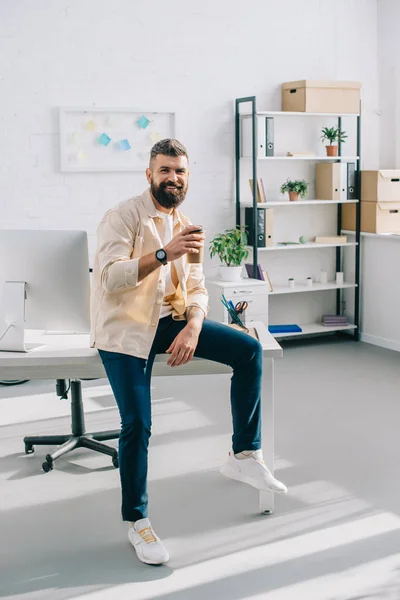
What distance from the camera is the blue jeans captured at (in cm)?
258

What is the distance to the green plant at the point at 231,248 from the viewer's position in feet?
17.3

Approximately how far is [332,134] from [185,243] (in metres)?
3.39

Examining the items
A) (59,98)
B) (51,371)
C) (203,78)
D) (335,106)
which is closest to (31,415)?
(51,371)

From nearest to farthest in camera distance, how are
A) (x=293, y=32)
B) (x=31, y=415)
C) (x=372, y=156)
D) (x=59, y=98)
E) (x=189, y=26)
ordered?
1. (x=31, y=415)
2. (x=59, y=98)
3. (x=189, y=26)
4. (x=293, y=32)
5. (x=372, y=156)

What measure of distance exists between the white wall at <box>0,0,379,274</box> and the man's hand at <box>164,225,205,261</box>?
101 inches

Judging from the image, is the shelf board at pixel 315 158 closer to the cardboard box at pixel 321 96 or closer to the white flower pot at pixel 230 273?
the cardboard box at pixel 321 96

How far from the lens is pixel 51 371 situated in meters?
2.80

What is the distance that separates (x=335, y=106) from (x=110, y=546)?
3.88 metres

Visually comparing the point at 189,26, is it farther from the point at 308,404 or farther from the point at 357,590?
the point at 357,590

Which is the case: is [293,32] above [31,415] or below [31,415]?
above

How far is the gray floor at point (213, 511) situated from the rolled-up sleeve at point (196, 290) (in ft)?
2.53

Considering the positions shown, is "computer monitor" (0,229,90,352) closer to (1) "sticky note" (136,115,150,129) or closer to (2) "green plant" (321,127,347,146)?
(1) "sticky note" (136,115,150,129)

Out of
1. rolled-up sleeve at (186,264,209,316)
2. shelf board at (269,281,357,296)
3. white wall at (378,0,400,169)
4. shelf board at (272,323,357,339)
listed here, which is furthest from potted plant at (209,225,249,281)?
rolled-up sleeve at (186,264,209,316)

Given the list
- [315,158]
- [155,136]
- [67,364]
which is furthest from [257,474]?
[315,158]
